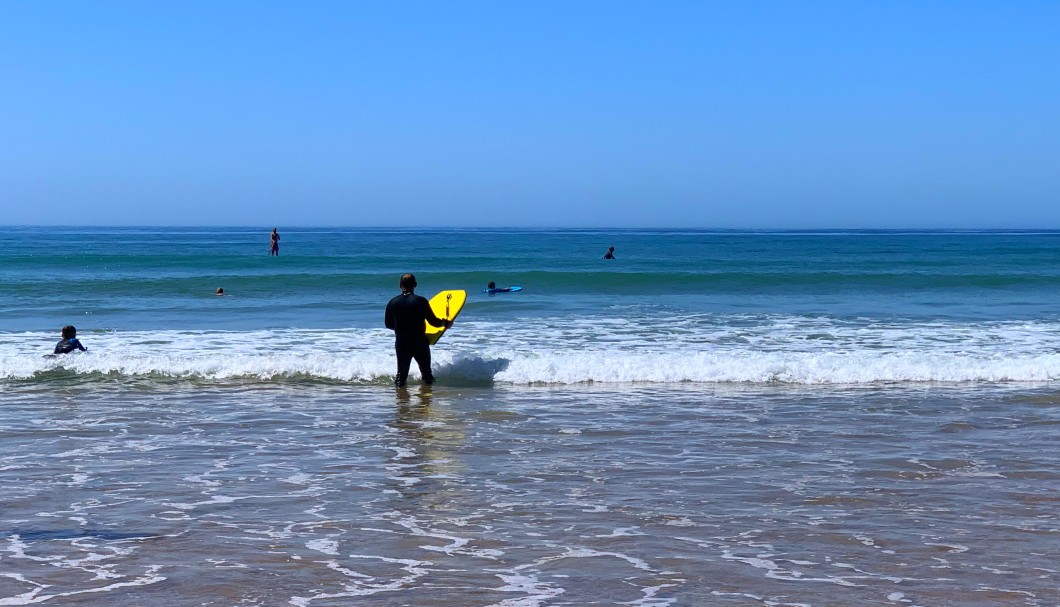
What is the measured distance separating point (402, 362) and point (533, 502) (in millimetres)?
5805

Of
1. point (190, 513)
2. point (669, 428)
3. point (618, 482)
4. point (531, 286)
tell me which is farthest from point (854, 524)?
point (531, 286)

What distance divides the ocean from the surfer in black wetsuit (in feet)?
1.15

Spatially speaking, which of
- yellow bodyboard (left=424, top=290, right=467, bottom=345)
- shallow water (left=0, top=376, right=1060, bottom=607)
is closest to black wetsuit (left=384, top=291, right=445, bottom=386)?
yellow bodyboard (left=424, top=290, right=467, bottom=345)

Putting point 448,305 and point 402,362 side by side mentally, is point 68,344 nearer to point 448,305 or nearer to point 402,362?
point 402,362

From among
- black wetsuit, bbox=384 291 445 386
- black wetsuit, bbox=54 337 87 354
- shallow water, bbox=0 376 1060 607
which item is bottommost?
shallow water, bbox=0 376 1060 607

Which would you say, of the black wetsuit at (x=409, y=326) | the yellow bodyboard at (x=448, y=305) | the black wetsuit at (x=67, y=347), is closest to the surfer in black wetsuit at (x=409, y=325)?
the black wetsuit at (x=409, y=326)

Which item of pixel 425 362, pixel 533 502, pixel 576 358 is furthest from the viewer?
pixel 576 358

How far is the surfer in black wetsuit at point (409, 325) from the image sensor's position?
12.1m

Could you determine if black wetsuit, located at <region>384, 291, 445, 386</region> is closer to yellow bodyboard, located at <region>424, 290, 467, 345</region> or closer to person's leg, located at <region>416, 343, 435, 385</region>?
person's leg, located at <region>416, 343, 435, 385</region>

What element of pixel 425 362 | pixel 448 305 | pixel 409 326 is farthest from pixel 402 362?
pixel 448 305

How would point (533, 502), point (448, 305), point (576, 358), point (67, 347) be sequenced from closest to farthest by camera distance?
point (533, 502)
point (576, 358)
point (67, 347)
point (448, 305)

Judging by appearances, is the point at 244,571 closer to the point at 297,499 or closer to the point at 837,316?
the point at 297,499

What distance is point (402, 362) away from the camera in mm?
12289

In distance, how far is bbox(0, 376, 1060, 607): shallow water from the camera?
16.6ft
